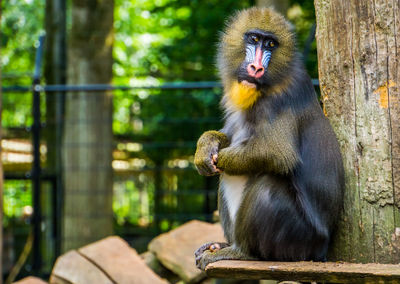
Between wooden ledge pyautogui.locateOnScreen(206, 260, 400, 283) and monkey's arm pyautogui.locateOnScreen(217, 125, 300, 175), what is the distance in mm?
564

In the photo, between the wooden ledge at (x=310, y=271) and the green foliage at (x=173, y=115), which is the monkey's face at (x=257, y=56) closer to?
the wooden ledge at (x=310, y=271)

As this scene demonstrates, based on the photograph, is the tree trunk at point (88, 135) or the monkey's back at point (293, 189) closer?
the monkey's back at point (293, 189)

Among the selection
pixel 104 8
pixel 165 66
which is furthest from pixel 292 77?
pixel 165 66

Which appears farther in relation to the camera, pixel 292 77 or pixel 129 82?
pixel 129 82

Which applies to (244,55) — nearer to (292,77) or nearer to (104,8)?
(292,77)

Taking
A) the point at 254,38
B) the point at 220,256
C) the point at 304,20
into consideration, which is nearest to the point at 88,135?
the point at 304,20

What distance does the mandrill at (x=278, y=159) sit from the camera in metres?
3.57

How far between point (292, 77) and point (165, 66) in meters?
7.08

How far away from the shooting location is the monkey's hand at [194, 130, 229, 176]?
381cm

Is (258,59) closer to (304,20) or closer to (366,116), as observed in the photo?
(366,116)

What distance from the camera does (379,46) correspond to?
347 cm

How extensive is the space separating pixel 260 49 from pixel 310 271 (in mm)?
1372

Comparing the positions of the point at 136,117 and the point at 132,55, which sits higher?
the point at 132,55

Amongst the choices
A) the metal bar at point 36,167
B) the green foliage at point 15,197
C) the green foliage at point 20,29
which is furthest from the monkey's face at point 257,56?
the green foliage at point 20,29
